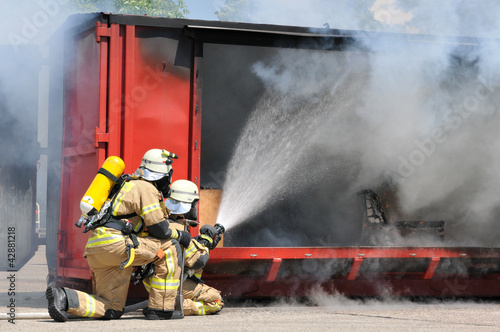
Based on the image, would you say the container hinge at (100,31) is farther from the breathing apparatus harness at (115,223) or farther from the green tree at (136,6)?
the green tree at (136,6)

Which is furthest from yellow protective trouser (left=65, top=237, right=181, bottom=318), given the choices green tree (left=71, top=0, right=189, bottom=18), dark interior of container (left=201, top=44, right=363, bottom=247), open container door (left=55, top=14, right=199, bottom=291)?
green tree (left=71, top=0, right=189, bottom=18)

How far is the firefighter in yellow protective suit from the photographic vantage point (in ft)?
19.3

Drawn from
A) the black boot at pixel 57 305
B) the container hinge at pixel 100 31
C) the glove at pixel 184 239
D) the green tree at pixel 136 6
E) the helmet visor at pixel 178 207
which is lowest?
the black boot at pixel 57 305

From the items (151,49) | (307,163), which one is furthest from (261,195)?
(151,49)

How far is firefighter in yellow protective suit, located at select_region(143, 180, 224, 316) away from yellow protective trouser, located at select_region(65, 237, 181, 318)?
0.22 meters

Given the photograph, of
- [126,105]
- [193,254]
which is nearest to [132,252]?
[193,254]

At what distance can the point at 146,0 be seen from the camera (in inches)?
709

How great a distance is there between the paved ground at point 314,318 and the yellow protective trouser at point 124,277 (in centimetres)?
16

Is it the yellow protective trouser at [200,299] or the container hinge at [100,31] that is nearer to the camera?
the yellow protective trouser at [200,299]

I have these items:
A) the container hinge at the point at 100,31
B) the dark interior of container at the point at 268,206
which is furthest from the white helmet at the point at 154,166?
the dark interior of container at the point at 268,206

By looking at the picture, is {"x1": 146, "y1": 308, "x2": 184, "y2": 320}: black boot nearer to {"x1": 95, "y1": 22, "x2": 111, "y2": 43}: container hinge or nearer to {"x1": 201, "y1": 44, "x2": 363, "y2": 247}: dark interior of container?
{"x1": 95, "y1": 22, "x2": 111, "y2": 43}: container hinge

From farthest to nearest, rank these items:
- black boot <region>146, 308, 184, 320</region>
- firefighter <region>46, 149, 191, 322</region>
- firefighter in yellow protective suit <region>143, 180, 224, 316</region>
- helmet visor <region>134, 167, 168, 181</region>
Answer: firefighter in yellow protective suit <region>143, 180, 224, 316</region> < helmet visor <region>134, 167, 168, 181</region> < black boot <region>146, 308, 184, 320</region> < firefighter <region>46, 149, 191, 322</region>

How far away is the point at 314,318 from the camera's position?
5.71 metres

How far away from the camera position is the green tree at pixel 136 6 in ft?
58.3
